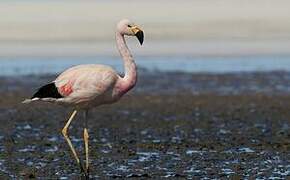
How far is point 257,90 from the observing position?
82.7 ft

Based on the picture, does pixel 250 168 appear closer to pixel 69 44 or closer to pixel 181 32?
pixel 69 44

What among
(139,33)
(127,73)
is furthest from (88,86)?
(139,33)

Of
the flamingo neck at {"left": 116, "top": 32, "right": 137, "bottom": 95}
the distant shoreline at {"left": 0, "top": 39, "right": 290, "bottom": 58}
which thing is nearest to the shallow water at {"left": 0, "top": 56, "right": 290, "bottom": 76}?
the distant shoreline at {"left": 0, "top": 39, "right": 290, "bottom": 58}

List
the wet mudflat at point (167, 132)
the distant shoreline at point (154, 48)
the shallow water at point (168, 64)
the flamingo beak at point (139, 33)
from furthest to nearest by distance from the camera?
the distant shoreline at point (154, 48) < the shallow water at point (168, 64) < the wet mudflat at point (167, 132) < the flamingo beak at point (139, 33)

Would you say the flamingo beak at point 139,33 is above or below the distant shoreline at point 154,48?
above

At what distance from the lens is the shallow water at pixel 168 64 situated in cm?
2981

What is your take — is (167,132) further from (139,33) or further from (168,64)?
(168,64)

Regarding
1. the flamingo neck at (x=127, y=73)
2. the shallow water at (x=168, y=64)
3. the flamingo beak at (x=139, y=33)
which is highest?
the flamingo beak at (x=139, y=33)

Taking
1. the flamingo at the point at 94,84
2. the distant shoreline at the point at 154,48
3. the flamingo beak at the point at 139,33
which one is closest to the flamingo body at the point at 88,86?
the flamingo at the point at 94,84

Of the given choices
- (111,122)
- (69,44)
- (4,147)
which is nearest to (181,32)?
(69,44)

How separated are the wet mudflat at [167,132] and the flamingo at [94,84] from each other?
96 centimetres

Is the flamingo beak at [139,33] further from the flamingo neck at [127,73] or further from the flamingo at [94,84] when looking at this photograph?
the flamingo neck at [127,73]

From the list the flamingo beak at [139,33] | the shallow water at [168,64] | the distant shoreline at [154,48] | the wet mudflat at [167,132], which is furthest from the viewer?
the distant shoreline at [154,48]

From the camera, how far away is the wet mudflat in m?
14.5
